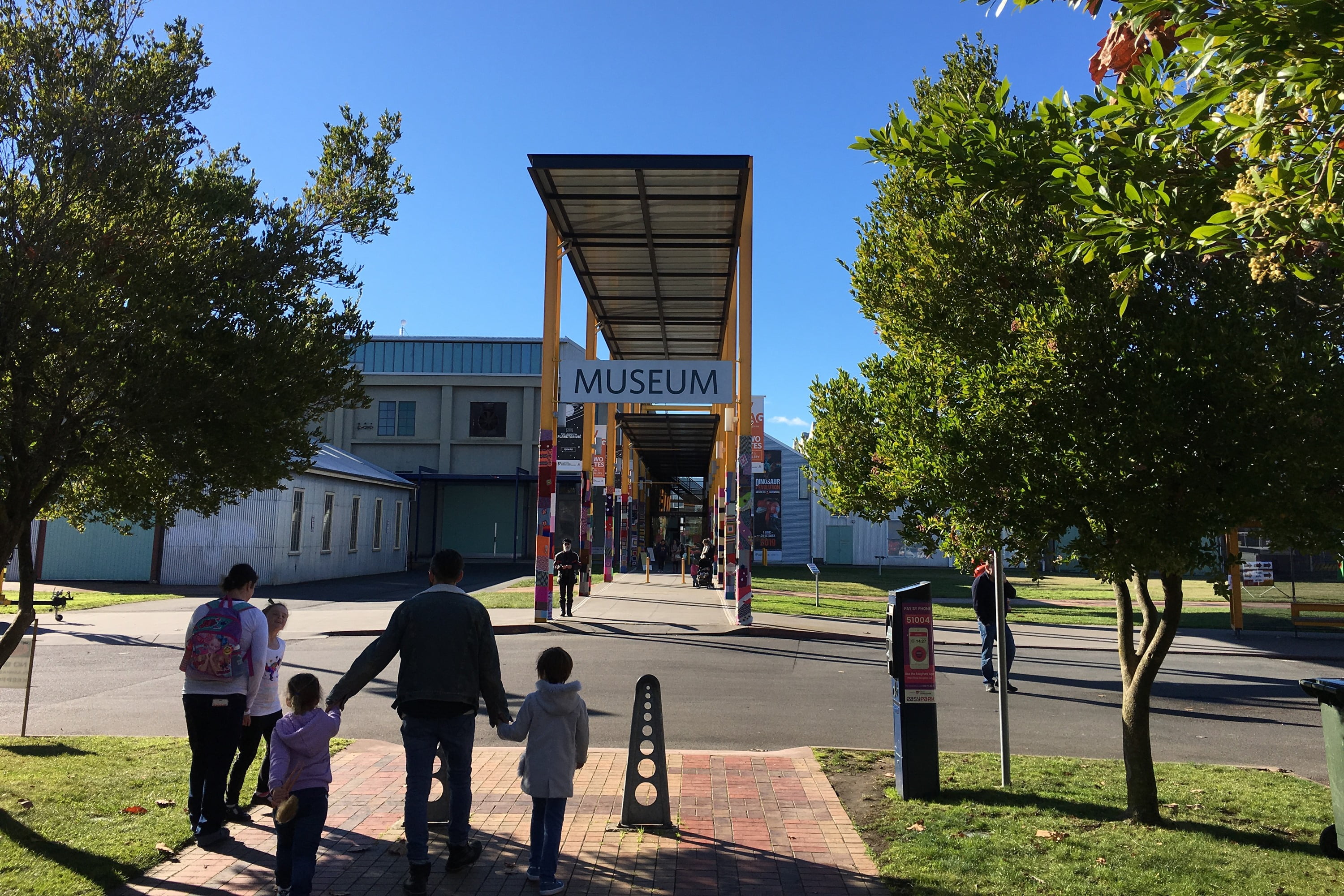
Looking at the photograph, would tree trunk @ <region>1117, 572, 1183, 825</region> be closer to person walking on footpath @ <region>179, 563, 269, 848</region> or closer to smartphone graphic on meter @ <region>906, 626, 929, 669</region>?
smartphone graphic on meter @ <region>906, 626, 929, 669</region>

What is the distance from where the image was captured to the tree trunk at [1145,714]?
5766 millimetres

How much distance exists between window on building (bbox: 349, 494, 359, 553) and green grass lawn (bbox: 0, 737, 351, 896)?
28125 mm

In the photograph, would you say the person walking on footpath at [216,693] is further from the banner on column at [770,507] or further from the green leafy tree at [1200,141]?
the banner on column at [770,507]

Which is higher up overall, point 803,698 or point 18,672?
point 18,672

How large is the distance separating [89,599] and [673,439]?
843 inches

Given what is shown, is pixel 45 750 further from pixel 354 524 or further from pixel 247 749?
pixel 354 524

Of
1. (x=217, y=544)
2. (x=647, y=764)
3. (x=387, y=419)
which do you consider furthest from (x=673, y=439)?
(x=647, y=764)

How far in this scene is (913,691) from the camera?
21.5 feet

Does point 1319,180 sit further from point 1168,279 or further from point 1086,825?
point 1086,825

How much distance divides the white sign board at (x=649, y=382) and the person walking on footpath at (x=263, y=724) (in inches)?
460

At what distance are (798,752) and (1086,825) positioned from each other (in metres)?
2.62

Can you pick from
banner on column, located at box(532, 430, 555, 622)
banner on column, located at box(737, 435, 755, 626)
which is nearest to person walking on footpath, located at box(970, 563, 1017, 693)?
banner on column, located at box(737, 435, 755, 626)

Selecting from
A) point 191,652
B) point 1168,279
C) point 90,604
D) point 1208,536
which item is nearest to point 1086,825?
point 1208,536

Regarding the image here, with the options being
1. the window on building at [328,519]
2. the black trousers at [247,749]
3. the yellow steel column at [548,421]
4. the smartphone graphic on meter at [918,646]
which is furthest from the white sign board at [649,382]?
the window on building at [328,519]
